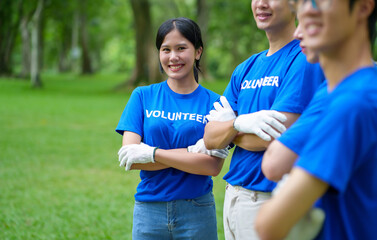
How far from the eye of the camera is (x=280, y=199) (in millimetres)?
1322

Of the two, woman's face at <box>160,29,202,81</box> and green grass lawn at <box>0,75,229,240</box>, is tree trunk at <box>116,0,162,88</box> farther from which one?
woman's face at <box>160,29,202,81</box>

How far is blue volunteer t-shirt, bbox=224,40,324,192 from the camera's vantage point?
2.23 metres

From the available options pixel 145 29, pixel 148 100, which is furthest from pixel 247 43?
pixel 148 100

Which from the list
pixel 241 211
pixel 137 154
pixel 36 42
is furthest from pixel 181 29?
pixel 36 42

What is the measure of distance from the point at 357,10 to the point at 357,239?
2.29 ft

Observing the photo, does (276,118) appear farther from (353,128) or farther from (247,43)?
(247,43)

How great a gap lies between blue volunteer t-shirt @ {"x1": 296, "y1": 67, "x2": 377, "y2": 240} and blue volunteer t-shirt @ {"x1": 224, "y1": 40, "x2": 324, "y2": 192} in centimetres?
81

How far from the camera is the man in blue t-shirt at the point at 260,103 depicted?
7.36 ft

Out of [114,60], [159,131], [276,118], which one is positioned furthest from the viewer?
[114,60]

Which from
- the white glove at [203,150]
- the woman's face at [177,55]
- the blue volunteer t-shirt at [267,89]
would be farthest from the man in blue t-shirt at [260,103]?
the woman's face at [177,55]

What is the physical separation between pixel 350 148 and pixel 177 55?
172 cm

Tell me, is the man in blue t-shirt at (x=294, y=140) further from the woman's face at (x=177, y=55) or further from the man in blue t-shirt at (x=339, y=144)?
the woman's face at (x=177, y=55)

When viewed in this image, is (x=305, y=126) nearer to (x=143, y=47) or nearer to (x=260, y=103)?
(x=260, y=103)

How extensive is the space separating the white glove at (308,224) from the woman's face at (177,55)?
1.58 m
